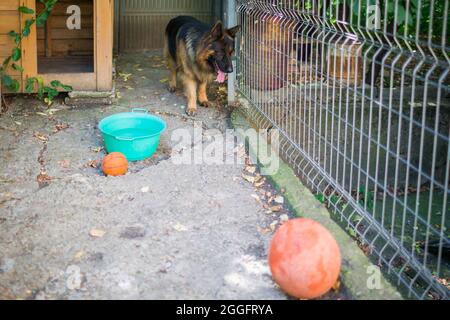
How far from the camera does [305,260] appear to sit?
2.97 meters

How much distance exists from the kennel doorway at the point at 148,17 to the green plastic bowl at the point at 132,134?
3.89 m

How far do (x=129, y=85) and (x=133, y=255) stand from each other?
4097 millimetres

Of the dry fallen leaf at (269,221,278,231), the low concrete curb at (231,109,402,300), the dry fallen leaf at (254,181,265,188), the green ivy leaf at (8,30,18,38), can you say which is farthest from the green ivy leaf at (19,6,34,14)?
the dry fallen leaf at (269,221,278,231)

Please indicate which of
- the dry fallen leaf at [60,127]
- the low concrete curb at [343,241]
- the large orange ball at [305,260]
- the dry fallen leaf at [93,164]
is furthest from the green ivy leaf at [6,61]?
the large orange ball at [305,260]

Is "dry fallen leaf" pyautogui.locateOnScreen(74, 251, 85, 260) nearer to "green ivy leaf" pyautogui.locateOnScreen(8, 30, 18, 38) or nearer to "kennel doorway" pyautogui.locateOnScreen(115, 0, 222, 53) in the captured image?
"green ivy leaf" pyautogui.locateOnScreen(8, 30, 18, 38)

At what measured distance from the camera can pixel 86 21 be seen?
8.23 m

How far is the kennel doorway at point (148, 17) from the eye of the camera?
Result: 898 cm

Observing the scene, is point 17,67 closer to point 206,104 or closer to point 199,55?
point 199,55

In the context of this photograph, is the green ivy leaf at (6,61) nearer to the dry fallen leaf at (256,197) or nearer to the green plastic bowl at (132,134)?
the green plastic bowl at (132,134)

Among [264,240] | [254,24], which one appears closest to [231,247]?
[264,240]

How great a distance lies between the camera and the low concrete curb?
3.13m

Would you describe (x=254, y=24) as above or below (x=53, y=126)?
above

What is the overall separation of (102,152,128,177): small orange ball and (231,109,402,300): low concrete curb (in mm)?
1121

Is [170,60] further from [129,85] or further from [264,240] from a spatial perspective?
[264,240]
